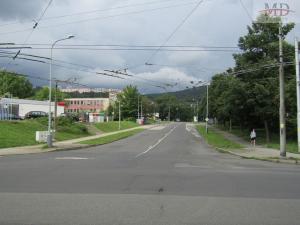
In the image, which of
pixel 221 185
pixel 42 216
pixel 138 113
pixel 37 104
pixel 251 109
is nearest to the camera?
pixel 42 216

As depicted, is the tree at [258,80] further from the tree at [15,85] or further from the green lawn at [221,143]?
the tree at [15,85]

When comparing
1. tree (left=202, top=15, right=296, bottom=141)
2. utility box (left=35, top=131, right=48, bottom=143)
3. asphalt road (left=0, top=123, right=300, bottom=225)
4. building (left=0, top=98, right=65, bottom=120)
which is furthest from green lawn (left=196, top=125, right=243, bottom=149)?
building (left=0, top=98, right=65, bottom=120)

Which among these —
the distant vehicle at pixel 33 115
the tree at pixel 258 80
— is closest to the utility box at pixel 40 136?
the tree at pixel 258 80

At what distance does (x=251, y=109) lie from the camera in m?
50.9

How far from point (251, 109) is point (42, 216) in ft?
142

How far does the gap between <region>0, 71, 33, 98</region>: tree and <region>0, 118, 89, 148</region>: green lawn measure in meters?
72.1

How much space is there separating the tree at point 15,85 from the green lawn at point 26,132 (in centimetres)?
7213

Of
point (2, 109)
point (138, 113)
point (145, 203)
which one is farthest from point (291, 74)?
point (138, 113)

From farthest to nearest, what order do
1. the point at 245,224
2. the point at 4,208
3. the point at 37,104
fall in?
the point at 37,104, the point at 4,208, the point at 245,224

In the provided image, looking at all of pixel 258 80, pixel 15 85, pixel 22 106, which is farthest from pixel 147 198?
pixel 15 85

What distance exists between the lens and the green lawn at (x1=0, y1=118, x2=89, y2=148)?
42.3 metres

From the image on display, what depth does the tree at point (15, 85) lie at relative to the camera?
134 metres

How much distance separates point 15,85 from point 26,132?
93.6 m

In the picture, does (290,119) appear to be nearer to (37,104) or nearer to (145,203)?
(145,203)
